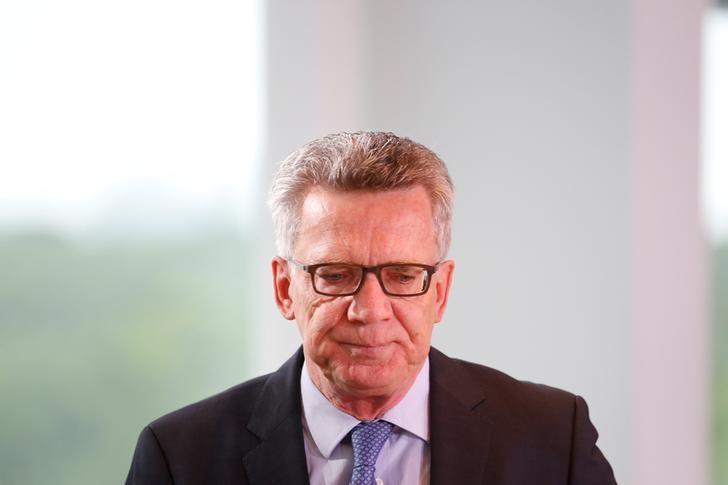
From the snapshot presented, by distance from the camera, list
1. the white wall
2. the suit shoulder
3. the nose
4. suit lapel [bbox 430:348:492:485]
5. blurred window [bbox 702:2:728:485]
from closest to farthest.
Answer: the nose
suit lapel [bbox 430:348:492:485]
the suit shoulder
the white wall
blurred window [bbox 702:2:728:485]

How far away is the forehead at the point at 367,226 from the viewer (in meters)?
1.77

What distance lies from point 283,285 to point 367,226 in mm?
270

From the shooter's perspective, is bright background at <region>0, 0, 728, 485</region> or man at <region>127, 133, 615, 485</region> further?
bright background at <region>0, 0, 728, 485</region>

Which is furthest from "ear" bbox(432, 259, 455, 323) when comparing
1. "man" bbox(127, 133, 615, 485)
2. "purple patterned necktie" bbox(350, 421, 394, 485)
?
"purple patterned necktie" bbox(350, 421, 394, 485)

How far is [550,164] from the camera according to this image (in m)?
3.30

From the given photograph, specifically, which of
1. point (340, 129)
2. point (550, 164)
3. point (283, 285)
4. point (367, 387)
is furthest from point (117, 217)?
point (367, 387)

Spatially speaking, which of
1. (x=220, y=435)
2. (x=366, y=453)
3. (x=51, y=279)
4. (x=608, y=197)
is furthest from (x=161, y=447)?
(x=608, y=197)

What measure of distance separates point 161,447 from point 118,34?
194cm

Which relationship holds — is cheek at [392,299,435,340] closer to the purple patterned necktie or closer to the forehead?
the forehead

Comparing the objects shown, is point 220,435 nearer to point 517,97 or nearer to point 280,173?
point 280,173

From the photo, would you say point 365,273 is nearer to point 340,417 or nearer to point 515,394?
point 340,417

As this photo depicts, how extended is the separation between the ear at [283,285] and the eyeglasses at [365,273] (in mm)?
113

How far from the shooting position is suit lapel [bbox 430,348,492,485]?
1860 mm

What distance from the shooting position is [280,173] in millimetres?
1925
